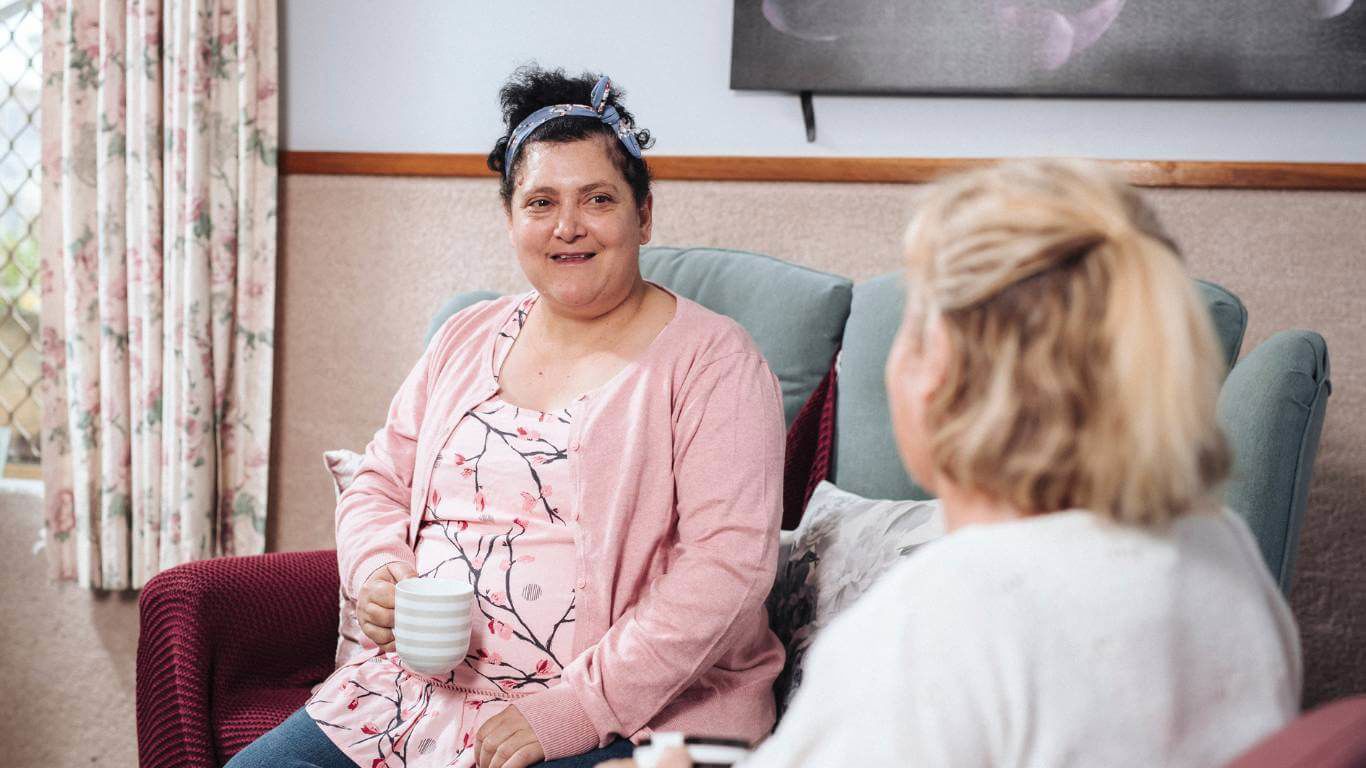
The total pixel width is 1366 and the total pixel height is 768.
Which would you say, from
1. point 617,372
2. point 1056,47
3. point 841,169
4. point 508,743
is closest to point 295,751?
point 508,743

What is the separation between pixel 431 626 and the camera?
3.80 ft

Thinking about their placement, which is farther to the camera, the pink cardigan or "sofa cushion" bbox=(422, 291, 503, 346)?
"sofa cushion" bbox=(422, 291, 503, 346)

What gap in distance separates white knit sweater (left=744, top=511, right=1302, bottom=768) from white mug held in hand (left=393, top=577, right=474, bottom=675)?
0.60 m

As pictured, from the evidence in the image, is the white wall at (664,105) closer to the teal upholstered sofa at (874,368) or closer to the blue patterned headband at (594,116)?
the teal upholstered sofa at (874,368)

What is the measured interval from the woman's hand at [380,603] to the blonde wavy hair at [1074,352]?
0.95 m

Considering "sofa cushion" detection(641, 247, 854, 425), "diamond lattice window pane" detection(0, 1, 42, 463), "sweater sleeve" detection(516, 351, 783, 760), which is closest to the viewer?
"sweater sleeve" detection(516, 351, 783, 760)

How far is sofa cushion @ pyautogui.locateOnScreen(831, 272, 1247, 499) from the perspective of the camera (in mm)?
1665

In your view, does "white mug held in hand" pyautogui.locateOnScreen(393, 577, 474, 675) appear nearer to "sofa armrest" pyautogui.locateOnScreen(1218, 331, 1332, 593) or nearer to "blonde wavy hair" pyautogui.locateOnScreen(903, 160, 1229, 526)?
"blonde wavy hair" pyautogui.locateOnScreen(903, 160, 1229, 526)

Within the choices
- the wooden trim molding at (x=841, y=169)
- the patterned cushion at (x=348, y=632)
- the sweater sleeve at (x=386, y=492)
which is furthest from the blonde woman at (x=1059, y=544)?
the wooden trim molding at (x=841, y=169)

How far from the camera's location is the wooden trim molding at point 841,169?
1.81 metres

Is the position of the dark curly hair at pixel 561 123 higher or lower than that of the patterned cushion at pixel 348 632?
higher

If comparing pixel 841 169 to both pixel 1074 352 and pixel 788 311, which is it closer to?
pixel 788 311

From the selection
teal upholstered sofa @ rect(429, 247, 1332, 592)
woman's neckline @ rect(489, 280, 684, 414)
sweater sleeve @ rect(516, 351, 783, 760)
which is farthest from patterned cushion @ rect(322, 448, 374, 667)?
teal upholstered sofa @ rect(429, 247, 1332, 592)

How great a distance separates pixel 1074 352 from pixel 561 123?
1005 millimetres
